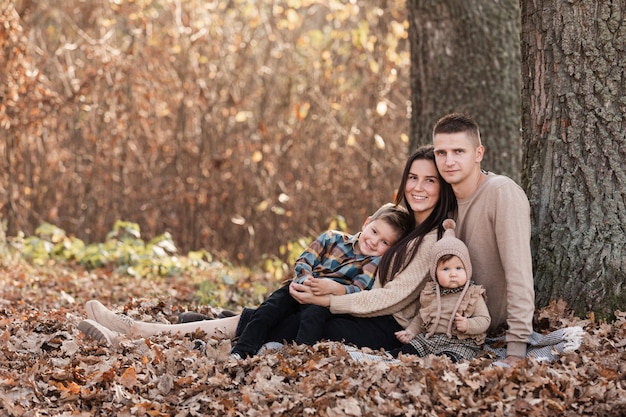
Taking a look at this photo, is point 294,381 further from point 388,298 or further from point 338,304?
point 388,298

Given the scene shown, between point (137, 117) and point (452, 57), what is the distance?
5311 mm

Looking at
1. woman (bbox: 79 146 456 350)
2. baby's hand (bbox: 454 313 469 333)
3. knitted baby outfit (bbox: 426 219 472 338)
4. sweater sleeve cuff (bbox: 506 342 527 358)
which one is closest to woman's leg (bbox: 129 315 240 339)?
woman (bbox: 79 146 456 350)

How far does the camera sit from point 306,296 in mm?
5336

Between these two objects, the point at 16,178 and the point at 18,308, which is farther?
the point at 16,178

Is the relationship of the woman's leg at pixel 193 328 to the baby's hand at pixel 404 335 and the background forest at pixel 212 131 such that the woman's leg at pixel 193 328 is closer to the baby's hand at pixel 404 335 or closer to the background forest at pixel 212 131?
the baby's hand at pixel 404 335

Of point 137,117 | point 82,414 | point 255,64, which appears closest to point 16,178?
point 137,117

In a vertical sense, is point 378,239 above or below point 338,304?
above

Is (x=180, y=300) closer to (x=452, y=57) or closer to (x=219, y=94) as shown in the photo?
(x=452, y=57)

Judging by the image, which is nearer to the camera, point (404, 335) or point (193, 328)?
point (404, 335)

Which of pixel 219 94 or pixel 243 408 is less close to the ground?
pixel 219 94

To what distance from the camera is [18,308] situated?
6.88 meters

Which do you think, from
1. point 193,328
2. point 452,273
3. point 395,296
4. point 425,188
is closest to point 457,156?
point 425,188

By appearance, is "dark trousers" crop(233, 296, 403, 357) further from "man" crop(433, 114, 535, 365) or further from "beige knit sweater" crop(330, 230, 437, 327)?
"man" crop(433, 114, 535, 365)

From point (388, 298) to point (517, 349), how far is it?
0.84 metres
